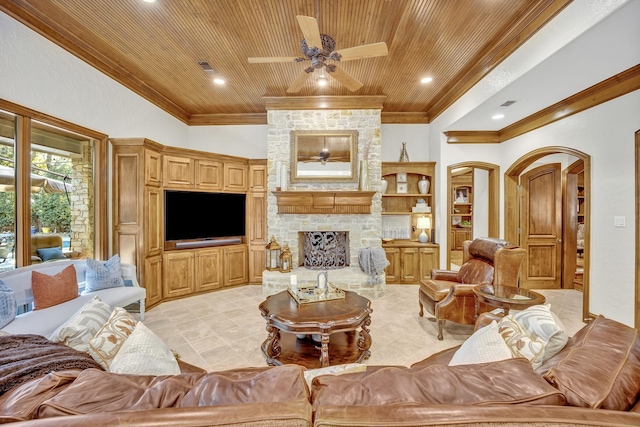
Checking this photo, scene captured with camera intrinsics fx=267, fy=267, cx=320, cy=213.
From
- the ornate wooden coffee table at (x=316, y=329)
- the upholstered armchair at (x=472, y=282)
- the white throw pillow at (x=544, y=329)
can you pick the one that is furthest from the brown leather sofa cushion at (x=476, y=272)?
the white throw pillow at (x=544, y=329)

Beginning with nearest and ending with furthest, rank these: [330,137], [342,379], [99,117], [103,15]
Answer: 1. [342,379]
2. [103,15]
3. [99,117]
4. [330,137]

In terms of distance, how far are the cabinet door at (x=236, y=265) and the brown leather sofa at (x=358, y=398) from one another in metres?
4.16

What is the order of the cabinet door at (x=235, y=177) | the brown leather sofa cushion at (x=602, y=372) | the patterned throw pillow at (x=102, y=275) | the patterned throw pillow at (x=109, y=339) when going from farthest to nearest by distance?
the cabinet door at (x=235, y=177) → the patterned throw pillow at (x=102, y=275) → the patterned throw pillow at (x=109, y=339) → the brown leather sofa cushion at (x=602, y=372)

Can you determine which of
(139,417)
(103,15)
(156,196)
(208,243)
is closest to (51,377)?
(139,417)

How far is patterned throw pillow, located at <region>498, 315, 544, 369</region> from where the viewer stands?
48.7 inches

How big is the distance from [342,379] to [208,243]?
443 centimetres

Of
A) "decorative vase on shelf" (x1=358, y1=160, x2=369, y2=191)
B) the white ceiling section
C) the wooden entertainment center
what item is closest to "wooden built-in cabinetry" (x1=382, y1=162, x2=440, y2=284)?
"decorative vase on shelf" (x1=358, y1=160, x2=369, y2=191)

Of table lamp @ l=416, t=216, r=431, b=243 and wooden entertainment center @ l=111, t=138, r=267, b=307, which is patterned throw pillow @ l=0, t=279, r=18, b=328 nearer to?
wooden entertainment center @ l=111, t=138, r=267, b=307

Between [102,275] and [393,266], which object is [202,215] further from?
[393,266]

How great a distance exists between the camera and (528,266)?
16.1 ft

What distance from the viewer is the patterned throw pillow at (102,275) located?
3.09 m

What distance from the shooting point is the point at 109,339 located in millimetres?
1400

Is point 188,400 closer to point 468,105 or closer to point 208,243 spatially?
point 208,243

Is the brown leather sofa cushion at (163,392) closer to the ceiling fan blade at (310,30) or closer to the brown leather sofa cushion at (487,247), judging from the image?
the ceiling fan blade at (310,30)
